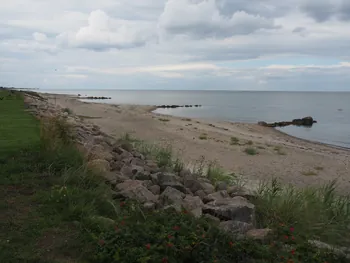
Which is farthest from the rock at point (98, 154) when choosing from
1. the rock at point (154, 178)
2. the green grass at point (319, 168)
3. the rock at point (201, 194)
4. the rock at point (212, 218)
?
the green grass at point (319, 168)

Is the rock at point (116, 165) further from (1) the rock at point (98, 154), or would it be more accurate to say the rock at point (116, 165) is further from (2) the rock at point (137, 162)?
(2) the rock at point (137, 162)

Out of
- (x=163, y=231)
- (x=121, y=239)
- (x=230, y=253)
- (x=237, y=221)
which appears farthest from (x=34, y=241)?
(x=237, y=221)

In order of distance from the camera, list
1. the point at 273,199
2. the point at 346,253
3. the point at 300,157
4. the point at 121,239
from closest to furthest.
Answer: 1. the point at 121,239
2. the point at 346,253
3. the point at 273,199
4. the point at 300,157

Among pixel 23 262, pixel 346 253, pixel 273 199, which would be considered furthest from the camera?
pixel 273 199

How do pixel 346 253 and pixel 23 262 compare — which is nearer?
pixel 23 262

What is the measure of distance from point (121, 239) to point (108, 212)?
136 centimetres

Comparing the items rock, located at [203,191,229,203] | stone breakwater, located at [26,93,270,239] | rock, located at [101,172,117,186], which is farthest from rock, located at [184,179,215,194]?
rock, located at [101,172,117,186]

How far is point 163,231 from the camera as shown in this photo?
14.3 feet

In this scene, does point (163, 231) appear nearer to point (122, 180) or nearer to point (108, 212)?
point (108, 212)

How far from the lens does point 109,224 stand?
15.5 feet

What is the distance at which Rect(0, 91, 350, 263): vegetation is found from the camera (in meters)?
4.04

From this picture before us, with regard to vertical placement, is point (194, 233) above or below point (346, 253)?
above

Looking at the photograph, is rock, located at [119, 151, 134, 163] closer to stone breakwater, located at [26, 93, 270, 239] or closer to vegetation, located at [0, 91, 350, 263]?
stone breakwater, located at [26, 93, 270, 239]

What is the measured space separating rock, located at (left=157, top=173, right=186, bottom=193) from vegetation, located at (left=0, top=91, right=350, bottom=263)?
1366mm
